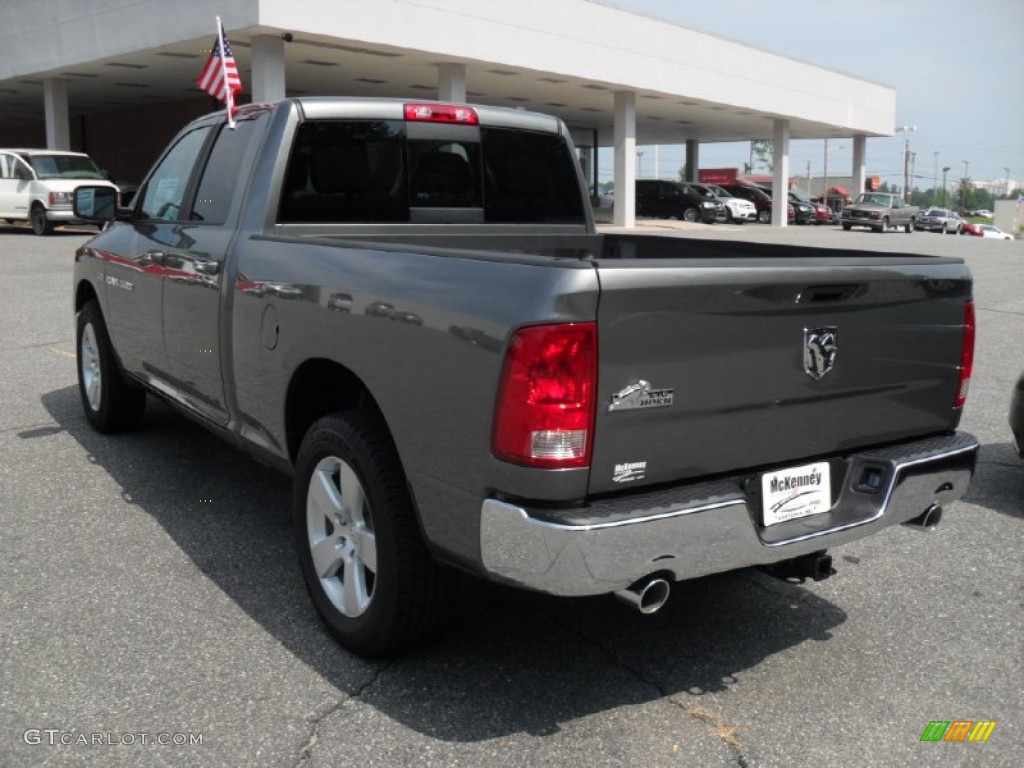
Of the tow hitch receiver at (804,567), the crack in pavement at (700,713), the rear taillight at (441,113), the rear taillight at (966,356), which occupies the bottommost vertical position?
the crack in pavement at (700,713)

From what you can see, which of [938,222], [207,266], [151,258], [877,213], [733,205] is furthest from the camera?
[938,222]

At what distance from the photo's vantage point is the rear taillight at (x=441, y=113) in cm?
453

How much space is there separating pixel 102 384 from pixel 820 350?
174 inches

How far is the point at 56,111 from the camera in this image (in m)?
31.0

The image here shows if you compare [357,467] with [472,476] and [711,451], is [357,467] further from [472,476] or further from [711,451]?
[711,451]

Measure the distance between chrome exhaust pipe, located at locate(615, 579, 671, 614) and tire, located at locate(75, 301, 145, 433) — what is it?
154 inches

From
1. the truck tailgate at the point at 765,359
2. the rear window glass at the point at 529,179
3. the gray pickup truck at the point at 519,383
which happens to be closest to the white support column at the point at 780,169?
the rear window glass at the point at 529,179

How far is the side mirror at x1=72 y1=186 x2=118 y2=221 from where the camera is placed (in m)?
5.68

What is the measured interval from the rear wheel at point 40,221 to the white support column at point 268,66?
18.0ft

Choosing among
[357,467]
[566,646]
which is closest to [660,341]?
[357,467]

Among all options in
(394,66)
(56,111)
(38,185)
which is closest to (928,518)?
(38,185)

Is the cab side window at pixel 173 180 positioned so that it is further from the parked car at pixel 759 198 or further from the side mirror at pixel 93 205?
the parked car at pixel 759 198

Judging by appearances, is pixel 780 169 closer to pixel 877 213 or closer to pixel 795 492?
pixel 877 213

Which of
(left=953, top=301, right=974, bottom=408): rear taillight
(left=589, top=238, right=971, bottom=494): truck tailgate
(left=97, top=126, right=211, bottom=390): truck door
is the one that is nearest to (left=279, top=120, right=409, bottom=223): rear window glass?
(left=97, top=126, right=211, bottom=390): truck door
